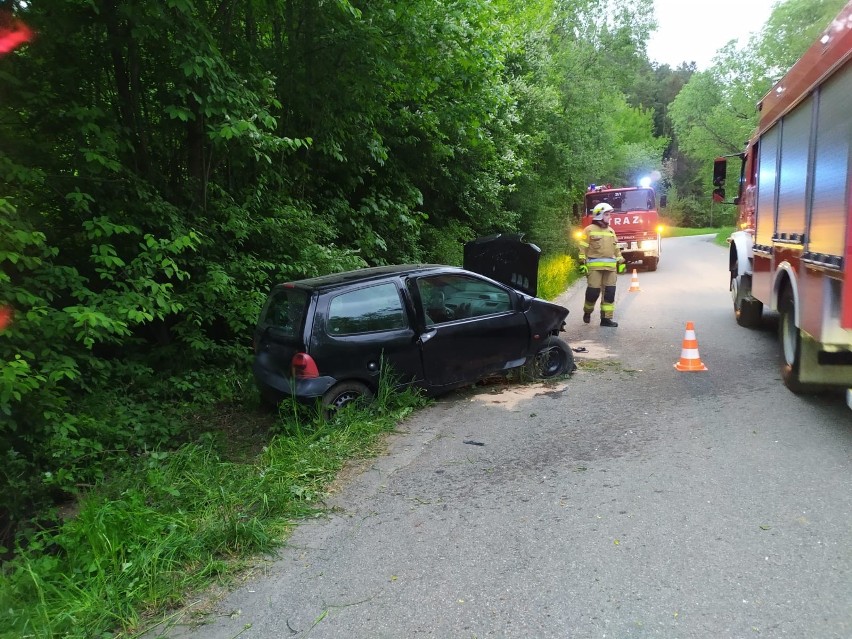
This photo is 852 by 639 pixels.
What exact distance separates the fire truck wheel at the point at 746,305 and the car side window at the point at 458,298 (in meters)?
4.49

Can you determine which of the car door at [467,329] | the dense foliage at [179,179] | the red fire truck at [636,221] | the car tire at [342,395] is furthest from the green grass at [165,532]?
the red fire truck at [636,221]

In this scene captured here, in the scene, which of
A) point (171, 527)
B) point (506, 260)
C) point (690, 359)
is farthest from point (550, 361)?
point (171, 527)

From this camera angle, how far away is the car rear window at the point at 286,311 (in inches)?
214

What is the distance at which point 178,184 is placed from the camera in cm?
754

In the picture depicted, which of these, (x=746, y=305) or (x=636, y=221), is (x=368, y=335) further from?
(x=636, y=221)

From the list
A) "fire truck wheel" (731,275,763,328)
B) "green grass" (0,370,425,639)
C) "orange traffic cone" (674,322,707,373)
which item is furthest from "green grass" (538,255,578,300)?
"green grass" (0,370,425,639)

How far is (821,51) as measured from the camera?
5.09m

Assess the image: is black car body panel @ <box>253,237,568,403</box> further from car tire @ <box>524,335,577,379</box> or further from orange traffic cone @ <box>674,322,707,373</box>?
orange traffic cone @ <box>674,322,707,373</box>

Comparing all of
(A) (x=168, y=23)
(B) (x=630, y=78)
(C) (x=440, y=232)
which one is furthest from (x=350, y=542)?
(B) (x=630, y=78)

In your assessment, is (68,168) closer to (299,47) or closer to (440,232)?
(299,47)

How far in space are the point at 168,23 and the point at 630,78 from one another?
27.1m

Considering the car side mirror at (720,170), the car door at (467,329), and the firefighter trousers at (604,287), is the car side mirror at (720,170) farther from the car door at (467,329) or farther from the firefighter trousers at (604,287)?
the car door at (467,329)

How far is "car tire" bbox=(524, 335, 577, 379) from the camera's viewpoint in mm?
7000

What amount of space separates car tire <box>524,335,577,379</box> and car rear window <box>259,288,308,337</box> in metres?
2.76
